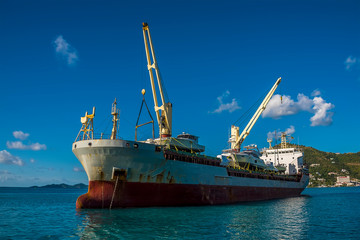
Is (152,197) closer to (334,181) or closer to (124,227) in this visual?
(124,227)

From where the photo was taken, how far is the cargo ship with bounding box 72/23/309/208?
1079 inches

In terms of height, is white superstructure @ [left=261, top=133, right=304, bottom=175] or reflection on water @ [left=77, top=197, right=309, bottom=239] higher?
white superstructure @ [left=261, top=133, right=304, bottom=175]

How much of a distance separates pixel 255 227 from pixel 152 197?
1209 centimetres

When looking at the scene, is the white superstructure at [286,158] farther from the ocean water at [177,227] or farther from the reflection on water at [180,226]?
the reflection on water at [180,226]

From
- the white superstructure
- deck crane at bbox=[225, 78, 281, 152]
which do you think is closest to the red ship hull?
deck crane at bbox=[225, 78, 281, 152]

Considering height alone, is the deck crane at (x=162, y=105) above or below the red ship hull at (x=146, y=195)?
above

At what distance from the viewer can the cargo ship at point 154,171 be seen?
27.4 meters

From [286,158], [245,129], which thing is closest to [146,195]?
[245,129]

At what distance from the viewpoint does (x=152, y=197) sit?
95.1 feet

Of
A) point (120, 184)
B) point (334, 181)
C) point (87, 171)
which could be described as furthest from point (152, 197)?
point (334, 181)

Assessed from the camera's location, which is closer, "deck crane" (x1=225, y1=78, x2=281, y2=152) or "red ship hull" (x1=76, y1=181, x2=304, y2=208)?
"red ship hull" (x1=76, y1=181, x2=304, y2=208)

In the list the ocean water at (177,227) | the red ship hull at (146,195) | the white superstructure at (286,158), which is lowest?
the ocean water at (177,227)

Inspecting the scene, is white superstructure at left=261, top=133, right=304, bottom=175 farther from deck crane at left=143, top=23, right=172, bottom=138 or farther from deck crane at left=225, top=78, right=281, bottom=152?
deck crane at left=143, top=23, right=172, bottom=138

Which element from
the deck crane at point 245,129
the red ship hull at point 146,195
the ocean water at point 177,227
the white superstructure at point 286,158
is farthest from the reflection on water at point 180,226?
the white superstructure at point 286,158
